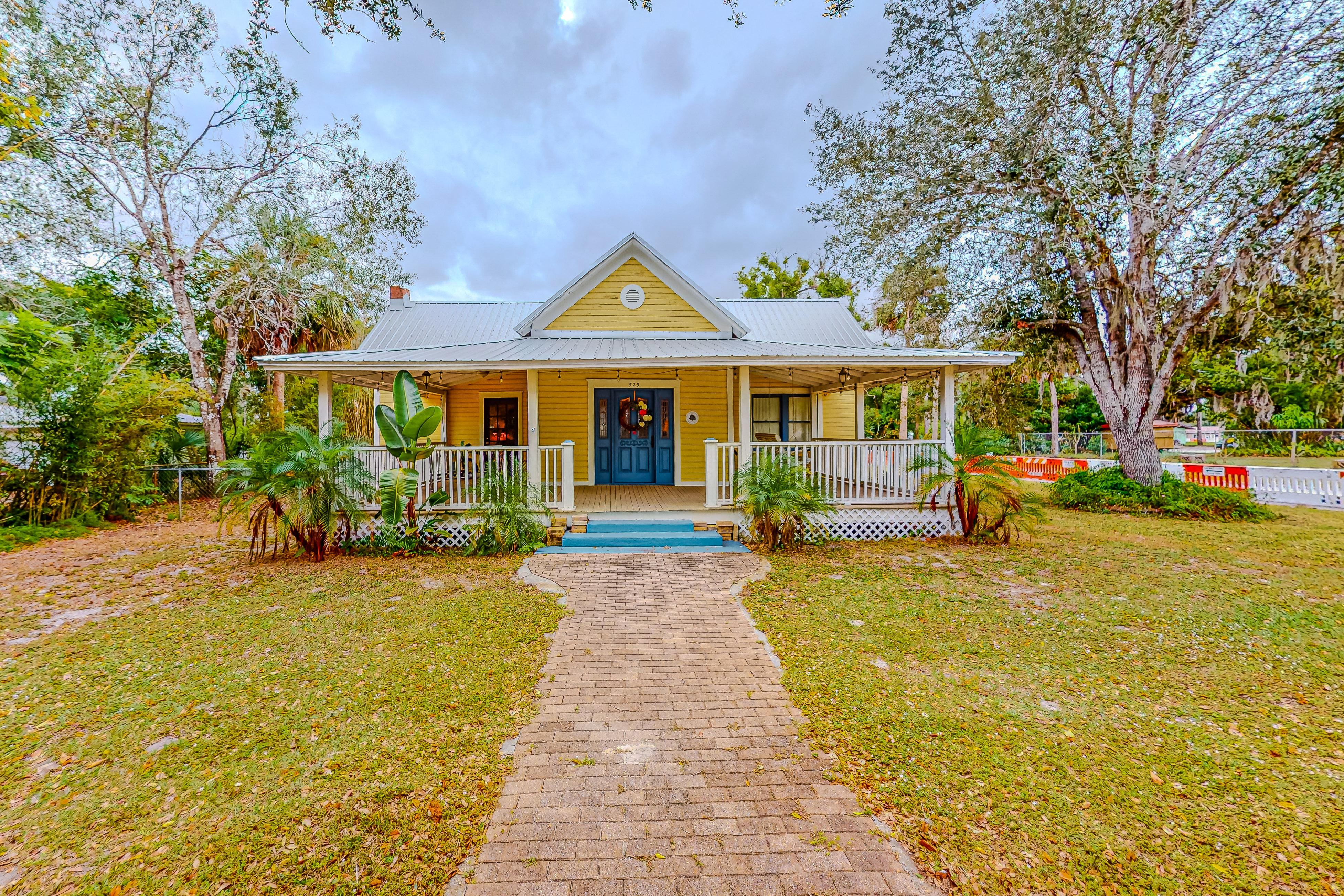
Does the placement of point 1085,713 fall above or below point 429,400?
below

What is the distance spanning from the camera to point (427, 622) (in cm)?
518

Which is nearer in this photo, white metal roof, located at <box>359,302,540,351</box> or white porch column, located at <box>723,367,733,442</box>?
white porch column, located at <box>723,367,733,442</box>

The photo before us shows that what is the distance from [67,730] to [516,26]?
26.5ft

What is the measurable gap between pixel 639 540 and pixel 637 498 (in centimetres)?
210

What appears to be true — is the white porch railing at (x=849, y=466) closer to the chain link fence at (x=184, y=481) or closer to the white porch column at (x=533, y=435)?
the white porch column at (x=533, y=435)

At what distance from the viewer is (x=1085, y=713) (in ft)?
11.6

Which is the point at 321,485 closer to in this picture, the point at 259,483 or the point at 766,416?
the point at 259,483

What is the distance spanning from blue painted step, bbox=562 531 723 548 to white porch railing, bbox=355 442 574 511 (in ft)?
2.56

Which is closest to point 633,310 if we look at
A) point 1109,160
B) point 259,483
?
point 259,483

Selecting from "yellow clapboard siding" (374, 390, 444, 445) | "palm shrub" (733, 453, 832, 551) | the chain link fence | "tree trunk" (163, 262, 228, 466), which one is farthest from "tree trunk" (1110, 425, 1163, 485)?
"tree trunk" (163, 262, 228, 466)

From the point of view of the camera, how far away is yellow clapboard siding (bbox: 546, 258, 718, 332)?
11273mm

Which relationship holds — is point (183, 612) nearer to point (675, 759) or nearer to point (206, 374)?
point (675, 759)

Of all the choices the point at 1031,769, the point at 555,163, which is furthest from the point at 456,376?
the point at 1031,769

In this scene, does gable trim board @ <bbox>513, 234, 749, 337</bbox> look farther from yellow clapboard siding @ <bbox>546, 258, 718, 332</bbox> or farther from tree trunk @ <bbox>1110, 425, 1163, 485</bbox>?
tree trunk @ <bbox>1110, 425, 1163, 485</bbox>
